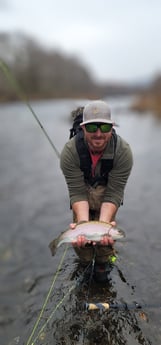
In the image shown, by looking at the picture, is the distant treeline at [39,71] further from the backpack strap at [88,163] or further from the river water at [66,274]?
the backpack strap at [88,163]

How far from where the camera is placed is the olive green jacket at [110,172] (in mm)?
4582

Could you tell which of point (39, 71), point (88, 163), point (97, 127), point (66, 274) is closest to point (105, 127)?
point (97, 127)

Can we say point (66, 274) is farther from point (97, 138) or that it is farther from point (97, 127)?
point (97, 127)

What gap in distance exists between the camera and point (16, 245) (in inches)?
312

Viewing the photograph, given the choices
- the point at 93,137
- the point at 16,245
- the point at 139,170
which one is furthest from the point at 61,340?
the point at 139,170

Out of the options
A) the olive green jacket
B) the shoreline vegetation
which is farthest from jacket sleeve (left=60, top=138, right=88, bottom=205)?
the shoreline vegetation

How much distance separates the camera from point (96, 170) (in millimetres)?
4738

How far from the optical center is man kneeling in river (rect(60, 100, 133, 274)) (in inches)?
Answer: 178

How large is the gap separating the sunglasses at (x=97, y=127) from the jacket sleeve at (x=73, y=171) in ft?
1.32

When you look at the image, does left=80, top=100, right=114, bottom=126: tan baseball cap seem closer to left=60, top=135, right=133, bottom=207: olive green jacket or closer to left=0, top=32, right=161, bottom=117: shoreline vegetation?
left=60, top=135, right=133, bottom=207: olive green jacket

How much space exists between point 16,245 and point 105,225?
4105mm

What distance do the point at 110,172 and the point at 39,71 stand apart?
362ft

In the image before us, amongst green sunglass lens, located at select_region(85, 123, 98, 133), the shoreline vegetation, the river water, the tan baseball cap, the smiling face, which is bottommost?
the river water

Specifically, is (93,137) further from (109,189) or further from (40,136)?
(40,136)
